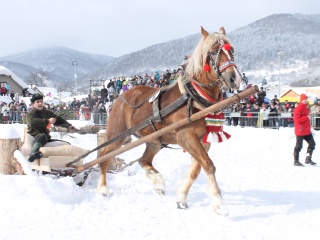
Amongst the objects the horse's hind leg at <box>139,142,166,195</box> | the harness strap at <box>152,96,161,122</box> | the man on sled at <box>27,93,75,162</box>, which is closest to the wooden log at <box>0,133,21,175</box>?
the man on sled at <box>27,93,75,162</box>

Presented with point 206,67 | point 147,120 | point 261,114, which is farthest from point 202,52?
point 261,114

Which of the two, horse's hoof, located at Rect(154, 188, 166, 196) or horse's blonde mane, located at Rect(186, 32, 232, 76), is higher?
horse's blonde mane, located at Rect(186, 32, 232, 76)

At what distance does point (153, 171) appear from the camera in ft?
22.5

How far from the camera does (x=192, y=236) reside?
14.7 feet

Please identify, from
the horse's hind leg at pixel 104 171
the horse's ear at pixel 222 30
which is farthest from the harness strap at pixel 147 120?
the horse's ear at pixel 222 30

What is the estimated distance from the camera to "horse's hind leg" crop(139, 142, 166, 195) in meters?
6.60

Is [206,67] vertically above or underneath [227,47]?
underneath

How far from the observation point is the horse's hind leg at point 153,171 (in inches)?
260

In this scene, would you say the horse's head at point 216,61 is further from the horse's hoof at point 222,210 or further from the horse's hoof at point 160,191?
the horse's hoof at point 160,191

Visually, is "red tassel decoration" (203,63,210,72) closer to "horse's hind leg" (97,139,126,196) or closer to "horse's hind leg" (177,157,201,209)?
"horse's hind leg" (177,157,201,209)

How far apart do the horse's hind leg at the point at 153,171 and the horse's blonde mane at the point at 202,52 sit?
1.35 meters

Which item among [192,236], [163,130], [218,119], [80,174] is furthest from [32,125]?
[192,236]

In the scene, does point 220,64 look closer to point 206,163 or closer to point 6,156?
point 206,163

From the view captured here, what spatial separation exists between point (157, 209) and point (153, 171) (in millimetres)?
1271
